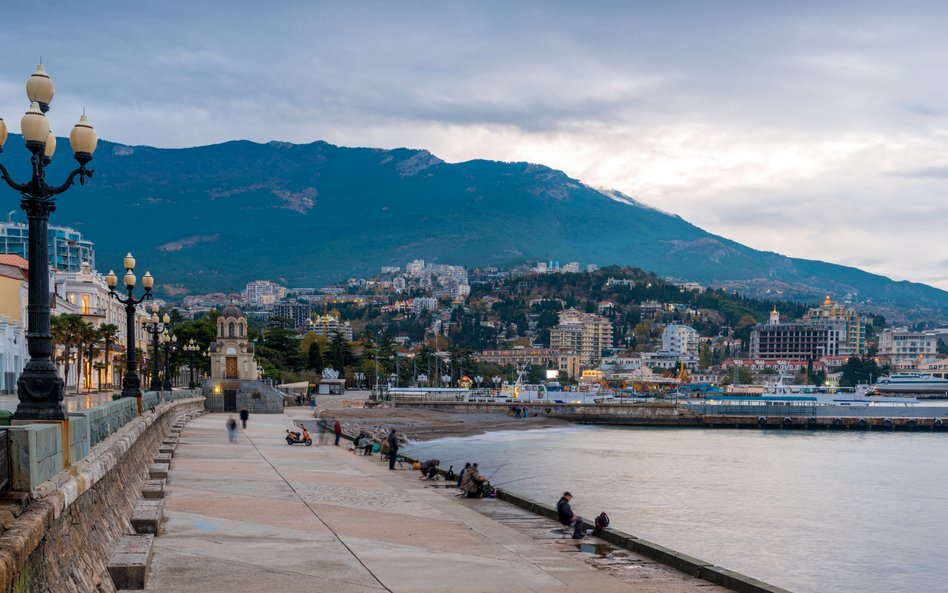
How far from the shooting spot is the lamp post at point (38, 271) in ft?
34.4

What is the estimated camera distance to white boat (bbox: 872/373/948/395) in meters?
183

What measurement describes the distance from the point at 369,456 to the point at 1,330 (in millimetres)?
16902

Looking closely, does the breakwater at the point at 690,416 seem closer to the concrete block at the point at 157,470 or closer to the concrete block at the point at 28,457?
the concrete block at the point at 157,470

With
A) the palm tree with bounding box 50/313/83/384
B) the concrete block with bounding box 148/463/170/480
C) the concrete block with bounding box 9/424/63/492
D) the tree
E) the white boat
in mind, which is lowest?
the white boat

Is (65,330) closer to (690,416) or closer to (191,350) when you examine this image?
(191,350)

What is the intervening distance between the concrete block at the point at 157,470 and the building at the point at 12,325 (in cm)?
2041

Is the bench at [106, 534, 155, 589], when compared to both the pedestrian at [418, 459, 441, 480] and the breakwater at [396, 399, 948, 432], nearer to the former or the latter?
the pedestrian at [418, 459, 441, 480]

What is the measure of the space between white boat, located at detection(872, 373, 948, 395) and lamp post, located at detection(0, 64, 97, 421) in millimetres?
193976

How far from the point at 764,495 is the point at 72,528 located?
134 ft

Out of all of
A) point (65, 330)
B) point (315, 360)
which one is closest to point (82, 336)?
point (65, 330)

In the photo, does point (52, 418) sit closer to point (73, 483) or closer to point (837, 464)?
point (73, 483)

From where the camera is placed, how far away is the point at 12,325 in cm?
4497

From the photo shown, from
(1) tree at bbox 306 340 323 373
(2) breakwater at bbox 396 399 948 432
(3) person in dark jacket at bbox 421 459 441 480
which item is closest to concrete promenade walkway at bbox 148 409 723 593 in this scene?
(3) person in dark jacket at bbox 421 459 441 480

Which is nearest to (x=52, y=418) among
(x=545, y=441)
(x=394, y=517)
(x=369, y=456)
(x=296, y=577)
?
(x=296, y=577)
